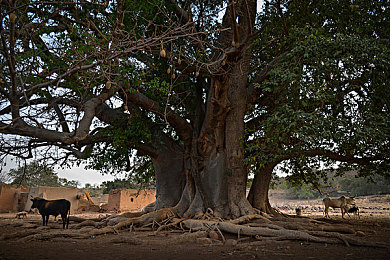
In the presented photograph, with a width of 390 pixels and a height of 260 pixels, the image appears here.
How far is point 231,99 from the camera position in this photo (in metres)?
8.68

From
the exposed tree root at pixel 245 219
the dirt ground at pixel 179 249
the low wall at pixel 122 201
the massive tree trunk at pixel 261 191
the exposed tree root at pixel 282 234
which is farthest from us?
the low wall at pixel 122 201

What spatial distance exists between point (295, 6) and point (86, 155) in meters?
7.93

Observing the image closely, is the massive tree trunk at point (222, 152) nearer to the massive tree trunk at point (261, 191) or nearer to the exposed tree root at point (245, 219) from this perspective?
the exposed tree root at point (245, 219)

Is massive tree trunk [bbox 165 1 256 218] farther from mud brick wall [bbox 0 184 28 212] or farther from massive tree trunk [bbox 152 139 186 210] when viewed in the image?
mud brick wall [bbox 0 184 28 212]

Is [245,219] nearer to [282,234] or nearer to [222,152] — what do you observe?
[282,234]

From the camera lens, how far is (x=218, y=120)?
8477 millimetres

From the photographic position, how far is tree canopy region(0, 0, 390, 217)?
5.93 meters

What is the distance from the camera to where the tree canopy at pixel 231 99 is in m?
5.93

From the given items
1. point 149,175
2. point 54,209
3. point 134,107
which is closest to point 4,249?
point 54,209

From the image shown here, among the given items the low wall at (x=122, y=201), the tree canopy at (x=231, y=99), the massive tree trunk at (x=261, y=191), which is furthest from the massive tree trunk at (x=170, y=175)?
the low wall at (x=122, y=201)

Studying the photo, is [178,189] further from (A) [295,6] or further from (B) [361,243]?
(A) [295,6]

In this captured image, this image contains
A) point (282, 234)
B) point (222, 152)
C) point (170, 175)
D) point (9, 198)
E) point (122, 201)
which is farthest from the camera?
point (122, 201)

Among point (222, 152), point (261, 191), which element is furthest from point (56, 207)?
point (261, 191)

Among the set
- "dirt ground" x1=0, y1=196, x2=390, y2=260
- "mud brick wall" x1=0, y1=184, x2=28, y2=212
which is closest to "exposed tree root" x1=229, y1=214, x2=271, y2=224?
"dirt ground" x1=0, y1=196, x2=390, y2=260
